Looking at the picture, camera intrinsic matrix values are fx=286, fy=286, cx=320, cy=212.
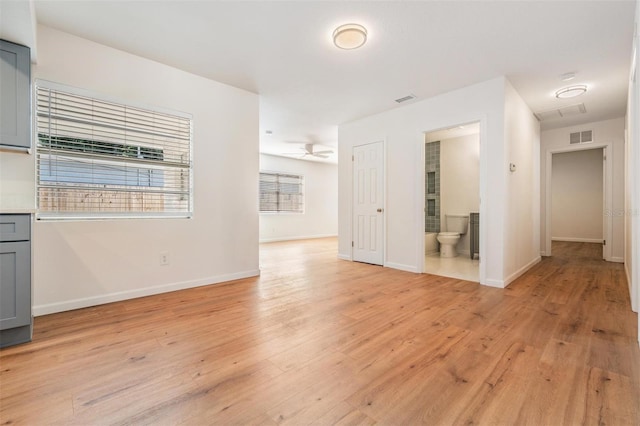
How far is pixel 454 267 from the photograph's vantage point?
4496 millimetres

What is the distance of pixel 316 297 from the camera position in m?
2.97

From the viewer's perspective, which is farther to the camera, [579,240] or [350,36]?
[579,240]

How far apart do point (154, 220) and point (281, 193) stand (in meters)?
5.34

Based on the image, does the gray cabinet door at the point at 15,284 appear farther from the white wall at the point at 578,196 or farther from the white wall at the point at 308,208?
the white wall at the point at 578,196

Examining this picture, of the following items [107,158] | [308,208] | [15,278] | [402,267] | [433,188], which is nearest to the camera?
[15,278]

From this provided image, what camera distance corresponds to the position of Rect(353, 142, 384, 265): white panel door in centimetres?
460

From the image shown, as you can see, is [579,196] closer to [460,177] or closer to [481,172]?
[460,177]

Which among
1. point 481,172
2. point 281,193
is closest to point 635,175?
point 481,172

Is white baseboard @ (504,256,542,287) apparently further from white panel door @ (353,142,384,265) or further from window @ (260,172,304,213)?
window @ (260,172,304,213)

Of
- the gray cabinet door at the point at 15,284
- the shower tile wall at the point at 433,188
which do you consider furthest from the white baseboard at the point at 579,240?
the gray cabinet door at the point at 15,284

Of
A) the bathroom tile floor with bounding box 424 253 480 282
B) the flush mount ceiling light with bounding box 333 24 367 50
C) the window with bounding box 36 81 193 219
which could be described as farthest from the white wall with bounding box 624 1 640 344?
the window with bounding box 36 81 193 219

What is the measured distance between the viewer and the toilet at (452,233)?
533cm

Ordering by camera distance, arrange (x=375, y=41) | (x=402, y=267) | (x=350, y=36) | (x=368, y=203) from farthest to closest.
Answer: (x=368, y=203) < (x=402, y=267) < (x=375, y=41) < (x=350, y=36)

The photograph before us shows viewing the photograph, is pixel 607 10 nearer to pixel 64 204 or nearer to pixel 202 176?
pixel 202 176
